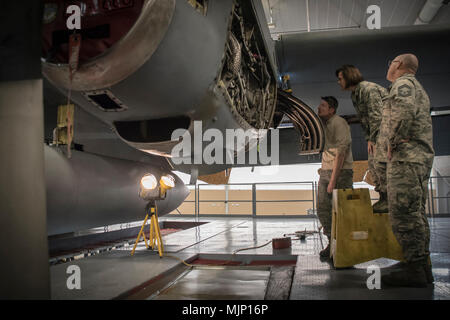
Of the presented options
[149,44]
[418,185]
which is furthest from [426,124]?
[149,44]

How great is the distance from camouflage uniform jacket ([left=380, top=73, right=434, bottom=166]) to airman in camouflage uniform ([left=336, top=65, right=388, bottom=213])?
0.36 metres

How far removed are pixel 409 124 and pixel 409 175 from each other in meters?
0.32

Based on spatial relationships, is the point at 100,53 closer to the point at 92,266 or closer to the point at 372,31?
the point at 92,266

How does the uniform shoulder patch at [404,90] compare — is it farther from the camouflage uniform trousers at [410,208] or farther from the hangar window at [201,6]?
the hangar window at [201,6]

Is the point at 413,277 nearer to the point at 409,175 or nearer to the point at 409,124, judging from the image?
the point at 409,175

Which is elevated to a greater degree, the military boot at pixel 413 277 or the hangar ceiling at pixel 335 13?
the hangar ceiling at pixel 335 13

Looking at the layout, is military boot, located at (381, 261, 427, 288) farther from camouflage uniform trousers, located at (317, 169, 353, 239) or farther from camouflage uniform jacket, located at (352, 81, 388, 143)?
camouflage uniform trousers, located at (317, 169, 353, 239)

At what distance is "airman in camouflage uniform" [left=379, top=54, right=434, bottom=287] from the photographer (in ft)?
6.98

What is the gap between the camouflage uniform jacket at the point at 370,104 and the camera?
268cm

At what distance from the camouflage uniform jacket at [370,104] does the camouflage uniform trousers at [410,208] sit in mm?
611

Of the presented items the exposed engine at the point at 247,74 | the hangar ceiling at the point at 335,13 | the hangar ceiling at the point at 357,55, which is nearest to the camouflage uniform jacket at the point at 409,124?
the exposed engine at the point at 247,74

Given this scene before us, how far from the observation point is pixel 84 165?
10.9 ft

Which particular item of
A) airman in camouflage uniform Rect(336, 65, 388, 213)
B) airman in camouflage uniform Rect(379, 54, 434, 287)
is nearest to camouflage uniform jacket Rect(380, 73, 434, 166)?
airman in camouflage uniform Rect(379, 54, 434, 287)

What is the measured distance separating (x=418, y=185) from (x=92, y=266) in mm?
2666
